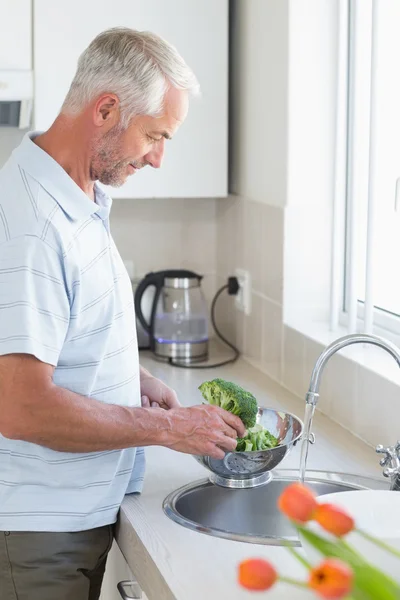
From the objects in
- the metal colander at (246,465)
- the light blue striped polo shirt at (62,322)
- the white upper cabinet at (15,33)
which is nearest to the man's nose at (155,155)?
the light blue striped polo shirt at (62,322)

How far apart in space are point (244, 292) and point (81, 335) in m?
1.27

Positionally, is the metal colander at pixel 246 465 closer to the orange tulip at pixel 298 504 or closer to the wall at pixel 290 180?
the wall at pixel 290 180

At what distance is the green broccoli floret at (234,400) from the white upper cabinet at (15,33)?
122cm

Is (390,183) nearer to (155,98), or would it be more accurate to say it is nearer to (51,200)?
(155,98)

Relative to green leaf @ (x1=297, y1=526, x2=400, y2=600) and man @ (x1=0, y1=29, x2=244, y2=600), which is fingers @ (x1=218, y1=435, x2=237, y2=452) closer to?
man @ (x1=0, y1=29, x2=244, y2=600)

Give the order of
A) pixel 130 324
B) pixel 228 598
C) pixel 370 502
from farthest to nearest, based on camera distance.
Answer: pixel 130 324 → pixel 370 502 → pixel 228 598

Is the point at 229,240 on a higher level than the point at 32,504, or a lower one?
higher

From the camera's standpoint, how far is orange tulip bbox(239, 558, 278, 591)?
0.62m

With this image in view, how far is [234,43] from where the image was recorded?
270 cm

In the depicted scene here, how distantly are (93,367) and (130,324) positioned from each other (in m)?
0.13

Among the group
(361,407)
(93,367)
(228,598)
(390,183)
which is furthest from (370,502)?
(390,183)

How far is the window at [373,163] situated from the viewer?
2100 millimetres


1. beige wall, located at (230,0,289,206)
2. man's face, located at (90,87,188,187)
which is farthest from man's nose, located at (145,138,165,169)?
beige wall, located at (230,0,289,206)

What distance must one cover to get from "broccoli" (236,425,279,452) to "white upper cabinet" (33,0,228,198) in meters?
1.13
